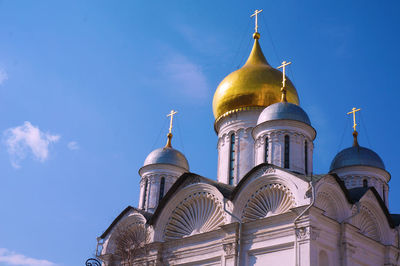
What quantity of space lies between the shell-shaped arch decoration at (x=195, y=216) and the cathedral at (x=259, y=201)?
3 centimetres

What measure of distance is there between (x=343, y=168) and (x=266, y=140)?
3.81m

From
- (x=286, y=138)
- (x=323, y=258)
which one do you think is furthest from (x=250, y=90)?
(x=323, y=258)

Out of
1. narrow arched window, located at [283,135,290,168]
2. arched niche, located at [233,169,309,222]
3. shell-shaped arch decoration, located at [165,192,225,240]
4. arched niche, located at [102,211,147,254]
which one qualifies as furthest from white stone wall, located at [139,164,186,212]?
arched niche, located at [233,169,309,222]

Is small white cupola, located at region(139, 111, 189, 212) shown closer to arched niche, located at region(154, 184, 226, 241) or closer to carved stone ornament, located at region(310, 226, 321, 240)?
arched niche, located at region(154, 184, 226, 241)

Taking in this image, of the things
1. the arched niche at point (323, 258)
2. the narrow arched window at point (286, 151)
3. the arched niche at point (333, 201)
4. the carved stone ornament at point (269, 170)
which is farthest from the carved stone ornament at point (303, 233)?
the narrow arched window at point (286, 151)

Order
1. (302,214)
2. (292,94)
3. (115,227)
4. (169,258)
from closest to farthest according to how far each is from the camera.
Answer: (302,214) < (169,258) < (115,227) < (292,94)

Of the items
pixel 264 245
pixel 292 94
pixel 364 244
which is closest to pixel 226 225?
pixel 264 245

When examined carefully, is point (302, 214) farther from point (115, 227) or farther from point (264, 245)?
point (115, 227)

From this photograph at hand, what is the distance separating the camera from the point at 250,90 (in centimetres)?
2153

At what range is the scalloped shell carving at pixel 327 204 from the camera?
15.9 m

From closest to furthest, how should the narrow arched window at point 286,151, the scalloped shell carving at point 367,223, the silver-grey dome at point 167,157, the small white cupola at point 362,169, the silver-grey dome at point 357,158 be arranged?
the scalloped shell carving at point 367,223 < the narrow arched window at point 286,151 < the small white cupola at point 362,169 < the silver-grey dome at point 357,158 < the silver-grey dome at point 167,157

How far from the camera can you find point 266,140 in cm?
1869

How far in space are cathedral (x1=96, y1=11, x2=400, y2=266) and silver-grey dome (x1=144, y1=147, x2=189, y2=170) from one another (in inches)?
1.6

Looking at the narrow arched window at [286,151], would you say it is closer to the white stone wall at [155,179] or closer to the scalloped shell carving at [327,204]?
the scalloped shell carving at [327,204]
